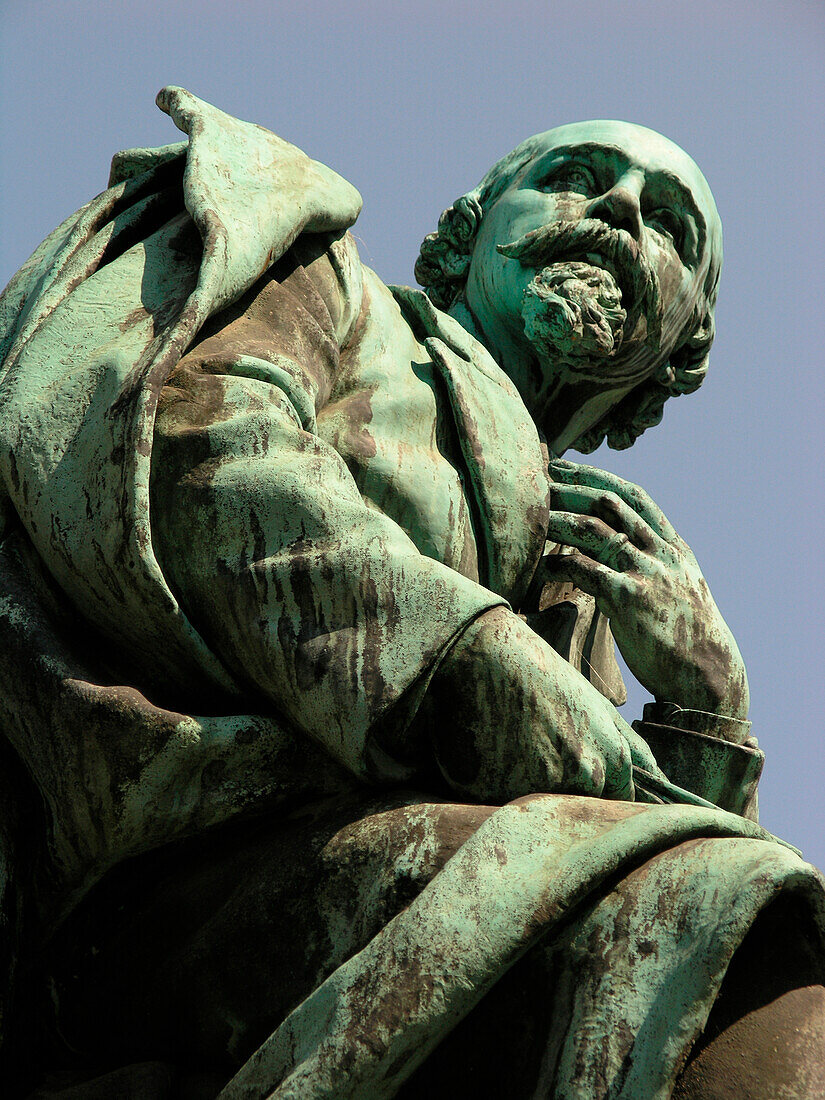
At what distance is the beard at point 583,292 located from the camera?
404cm

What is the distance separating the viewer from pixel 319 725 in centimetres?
258

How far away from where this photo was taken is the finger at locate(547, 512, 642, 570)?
3674 millimetres

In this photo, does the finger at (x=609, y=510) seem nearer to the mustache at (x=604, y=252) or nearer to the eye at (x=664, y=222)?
the mustache at (x=604, y=252)

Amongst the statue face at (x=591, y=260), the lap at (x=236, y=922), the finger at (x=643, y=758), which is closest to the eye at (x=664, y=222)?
the statue face at (x=591, y=260)

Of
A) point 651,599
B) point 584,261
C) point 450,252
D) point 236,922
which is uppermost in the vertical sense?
point 584,261

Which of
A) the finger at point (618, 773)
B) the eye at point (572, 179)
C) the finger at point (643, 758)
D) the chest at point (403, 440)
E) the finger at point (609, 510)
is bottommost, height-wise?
the finger at point (643, 758)

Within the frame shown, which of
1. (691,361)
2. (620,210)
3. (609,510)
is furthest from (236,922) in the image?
(691,361)

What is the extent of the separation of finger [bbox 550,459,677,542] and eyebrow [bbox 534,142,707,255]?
938mm

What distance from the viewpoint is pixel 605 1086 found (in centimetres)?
211

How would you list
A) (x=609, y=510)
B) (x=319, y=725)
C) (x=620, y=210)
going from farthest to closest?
(x=620, y=210) → (x=609, y=510) → (x=319, y=725)

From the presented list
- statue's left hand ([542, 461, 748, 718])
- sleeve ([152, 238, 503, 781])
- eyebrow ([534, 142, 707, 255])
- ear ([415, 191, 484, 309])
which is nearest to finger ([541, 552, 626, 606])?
statue's left hand ([542, 461, 748, 718])

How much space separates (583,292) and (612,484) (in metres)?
0.56

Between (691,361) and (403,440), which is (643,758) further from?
(691,361)

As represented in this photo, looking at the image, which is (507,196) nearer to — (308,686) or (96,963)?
(308,686)
